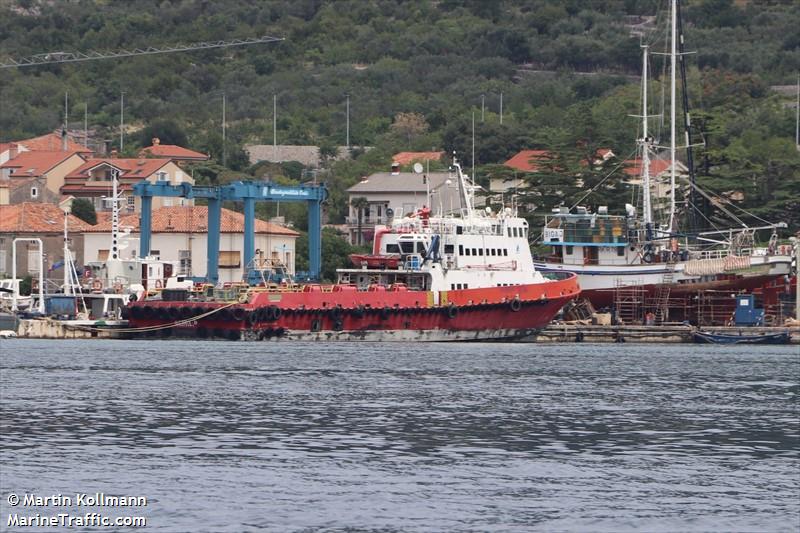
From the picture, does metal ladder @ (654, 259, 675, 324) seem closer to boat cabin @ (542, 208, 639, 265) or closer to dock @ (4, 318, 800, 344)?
boat cabin @ (542, 208, 639, 265)

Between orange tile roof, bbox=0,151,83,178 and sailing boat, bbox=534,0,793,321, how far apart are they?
43323 millimetres

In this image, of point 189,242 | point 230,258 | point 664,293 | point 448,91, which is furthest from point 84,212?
point 448,91

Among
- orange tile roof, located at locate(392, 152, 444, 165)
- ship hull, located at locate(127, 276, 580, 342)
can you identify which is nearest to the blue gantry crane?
ship hull, located at locate(127, 276, 580, 342)

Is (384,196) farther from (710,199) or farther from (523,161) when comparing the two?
(710,199)

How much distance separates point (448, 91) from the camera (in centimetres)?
16875

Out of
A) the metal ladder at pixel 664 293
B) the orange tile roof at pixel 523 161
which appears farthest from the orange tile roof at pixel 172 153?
the metal ladder at pixel 664 293

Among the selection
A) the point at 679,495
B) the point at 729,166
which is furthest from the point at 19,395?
the point at 729,166

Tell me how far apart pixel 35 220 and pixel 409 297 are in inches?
1182

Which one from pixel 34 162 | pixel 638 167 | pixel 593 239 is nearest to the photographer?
pixel 593 239

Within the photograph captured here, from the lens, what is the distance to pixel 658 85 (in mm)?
136875

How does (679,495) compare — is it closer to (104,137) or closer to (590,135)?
(590,135)

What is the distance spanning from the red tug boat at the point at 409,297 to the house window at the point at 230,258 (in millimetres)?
19559

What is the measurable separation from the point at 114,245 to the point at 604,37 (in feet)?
403
